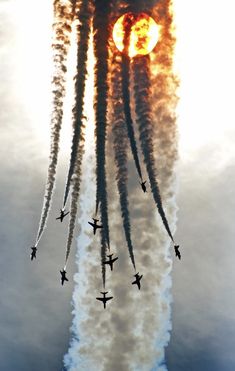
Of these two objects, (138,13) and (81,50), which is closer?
(81,50)

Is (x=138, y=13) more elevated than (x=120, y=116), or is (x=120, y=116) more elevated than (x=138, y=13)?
(x=138, y=13)

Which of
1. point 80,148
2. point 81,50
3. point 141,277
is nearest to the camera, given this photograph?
point 81,50

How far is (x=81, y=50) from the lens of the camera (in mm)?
33438

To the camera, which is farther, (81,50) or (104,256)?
(104,256)

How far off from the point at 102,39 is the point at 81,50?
1781 millimetres

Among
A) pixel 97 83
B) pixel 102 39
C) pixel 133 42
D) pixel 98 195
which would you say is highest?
pixel 133 42

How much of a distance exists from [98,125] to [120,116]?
3222 millimetres

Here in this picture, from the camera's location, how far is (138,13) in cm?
3694

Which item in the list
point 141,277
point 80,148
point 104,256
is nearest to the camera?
point 80,148

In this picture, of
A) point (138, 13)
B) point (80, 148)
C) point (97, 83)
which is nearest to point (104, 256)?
point (80, 148)

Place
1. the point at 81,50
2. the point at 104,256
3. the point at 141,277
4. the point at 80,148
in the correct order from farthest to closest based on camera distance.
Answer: the point at 141,277 < the point at 104,256 < the point at 80,148 < the point at 81,50

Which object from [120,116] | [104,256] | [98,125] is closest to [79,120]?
[98,125]

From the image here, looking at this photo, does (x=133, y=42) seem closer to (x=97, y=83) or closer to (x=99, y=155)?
(x=97, y=83)

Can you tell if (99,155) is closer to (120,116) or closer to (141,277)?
(120,116)
